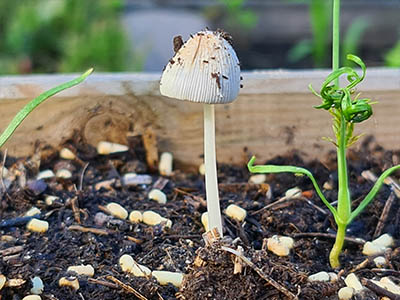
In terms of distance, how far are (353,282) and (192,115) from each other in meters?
0.59

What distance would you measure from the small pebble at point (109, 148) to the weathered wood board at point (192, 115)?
0.07 feet

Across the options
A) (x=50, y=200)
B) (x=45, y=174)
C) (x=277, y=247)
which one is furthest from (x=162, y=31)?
(x=277, y=247)

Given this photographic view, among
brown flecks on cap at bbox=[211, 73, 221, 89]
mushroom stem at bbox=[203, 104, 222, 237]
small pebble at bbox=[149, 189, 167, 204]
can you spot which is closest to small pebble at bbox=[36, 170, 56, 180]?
small pebble at bbox=[149, 189, 167, 204]

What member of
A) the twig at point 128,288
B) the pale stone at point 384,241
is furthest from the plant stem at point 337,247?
the twig at point 128,288

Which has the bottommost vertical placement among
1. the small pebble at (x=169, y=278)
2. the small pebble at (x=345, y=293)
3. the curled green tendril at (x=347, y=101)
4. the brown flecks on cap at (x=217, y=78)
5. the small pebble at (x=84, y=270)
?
the small pebble at (x=345, y=293)

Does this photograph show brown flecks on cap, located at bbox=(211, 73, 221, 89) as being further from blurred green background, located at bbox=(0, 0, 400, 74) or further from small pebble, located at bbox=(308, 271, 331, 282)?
blurred green background, located at bbox=(0, 0, 400, 74)

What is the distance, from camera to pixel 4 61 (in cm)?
312

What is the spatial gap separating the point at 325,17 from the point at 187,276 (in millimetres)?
2157

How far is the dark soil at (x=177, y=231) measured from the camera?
3.45 feet

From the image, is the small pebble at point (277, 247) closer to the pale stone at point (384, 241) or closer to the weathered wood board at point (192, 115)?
the pale stone at point (384, 241)

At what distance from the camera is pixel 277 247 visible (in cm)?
118

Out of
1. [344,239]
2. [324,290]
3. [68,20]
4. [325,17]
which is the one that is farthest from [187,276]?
[68,20]

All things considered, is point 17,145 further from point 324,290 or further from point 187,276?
point 324,290

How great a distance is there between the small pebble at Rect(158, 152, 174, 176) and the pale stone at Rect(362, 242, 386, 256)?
478mm
